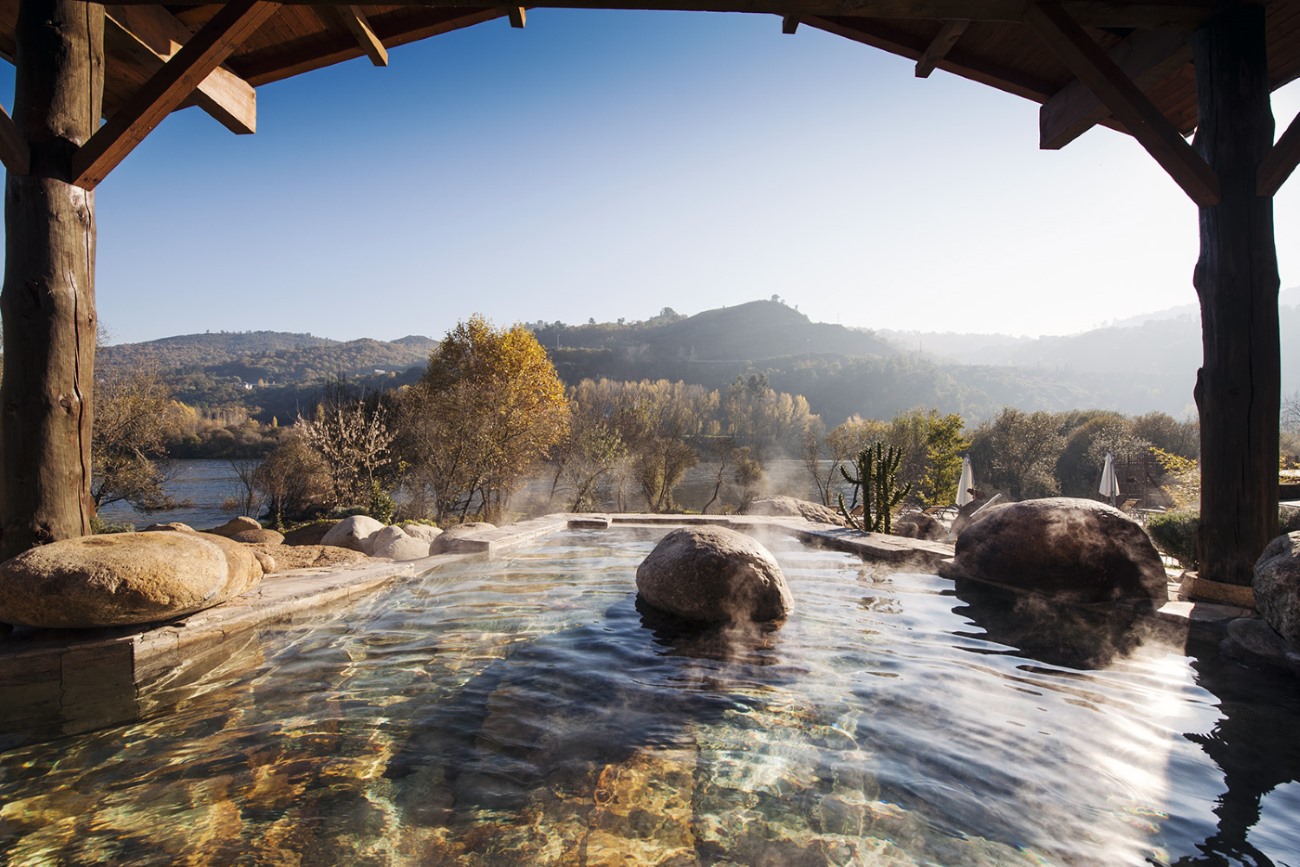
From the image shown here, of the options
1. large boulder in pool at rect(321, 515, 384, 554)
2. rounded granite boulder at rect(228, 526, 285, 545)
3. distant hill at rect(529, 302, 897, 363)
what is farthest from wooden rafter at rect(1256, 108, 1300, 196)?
distant hill at rect(529, 302, 897, 363)

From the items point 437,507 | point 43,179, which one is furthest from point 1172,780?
point 437,507

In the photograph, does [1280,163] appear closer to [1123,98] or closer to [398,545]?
[1123,98]

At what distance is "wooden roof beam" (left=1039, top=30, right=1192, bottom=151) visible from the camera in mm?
4824

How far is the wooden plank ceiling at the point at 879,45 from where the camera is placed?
13.2ft

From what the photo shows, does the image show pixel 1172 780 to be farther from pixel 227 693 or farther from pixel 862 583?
pixel 227 693

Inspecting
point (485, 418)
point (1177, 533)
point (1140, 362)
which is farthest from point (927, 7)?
point (1140, 362)

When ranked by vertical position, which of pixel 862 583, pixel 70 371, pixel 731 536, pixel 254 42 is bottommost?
pixel 862 583

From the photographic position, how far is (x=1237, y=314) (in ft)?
14.1

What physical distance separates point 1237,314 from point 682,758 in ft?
15.0

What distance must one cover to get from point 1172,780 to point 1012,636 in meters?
1.77

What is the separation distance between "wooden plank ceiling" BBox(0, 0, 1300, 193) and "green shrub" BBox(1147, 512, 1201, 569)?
15.0ft

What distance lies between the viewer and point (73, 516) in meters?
3.95

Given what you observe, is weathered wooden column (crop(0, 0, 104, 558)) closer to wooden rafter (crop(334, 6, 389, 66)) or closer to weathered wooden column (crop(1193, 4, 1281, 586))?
wooden rafter (crop(334, 6, 389, 66))

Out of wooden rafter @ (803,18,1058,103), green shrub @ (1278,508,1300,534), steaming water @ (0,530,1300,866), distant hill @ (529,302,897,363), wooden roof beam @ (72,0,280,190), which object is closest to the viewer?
steaming water @ (0,530,1300,866)
